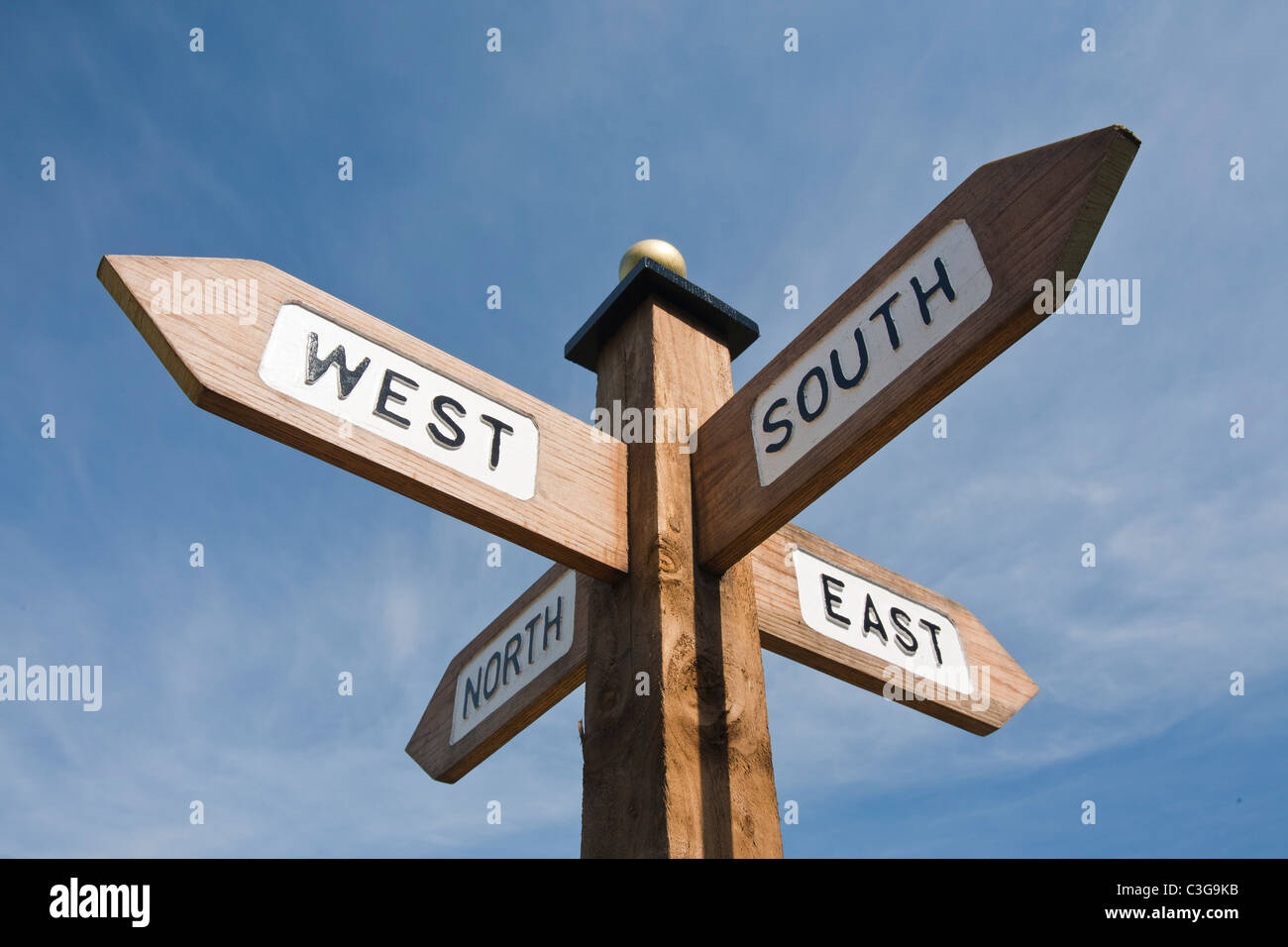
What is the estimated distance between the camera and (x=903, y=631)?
1.85m

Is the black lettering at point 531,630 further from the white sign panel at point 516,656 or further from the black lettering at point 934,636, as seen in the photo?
the black lettering at point 934,636

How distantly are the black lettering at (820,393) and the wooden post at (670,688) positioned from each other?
0.87 ft

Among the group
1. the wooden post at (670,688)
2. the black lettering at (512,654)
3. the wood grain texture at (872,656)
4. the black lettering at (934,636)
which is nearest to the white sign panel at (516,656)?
the black lettering at (512,654)

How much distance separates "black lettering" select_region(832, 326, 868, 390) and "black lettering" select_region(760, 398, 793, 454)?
0.10 m

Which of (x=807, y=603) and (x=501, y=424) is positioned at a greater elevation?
(x=501, y=424)

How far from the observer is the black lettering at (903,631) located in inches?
71.9

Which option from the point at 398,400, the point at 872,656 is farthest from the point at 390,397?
the point at 872,656

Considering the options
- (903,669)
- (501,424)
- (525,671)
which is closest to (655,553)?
(501,424)

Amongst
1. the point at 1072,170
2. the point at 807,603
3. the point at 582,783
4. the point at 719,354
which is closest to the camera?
the point at 1072,170

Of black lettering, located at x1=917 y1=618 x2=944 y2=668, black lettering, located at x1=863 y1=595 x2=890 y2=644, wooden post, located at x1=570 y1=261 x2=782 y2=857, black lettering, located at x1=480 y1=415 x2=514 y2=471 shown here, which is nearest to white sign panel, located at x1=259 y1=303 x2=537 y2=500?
black lettering, located at x1=480 y1=415 x2=514 y2=471
